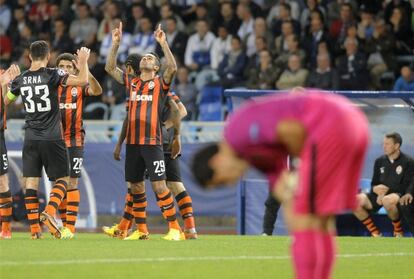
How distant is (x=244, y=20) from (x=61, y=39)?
14.9ft

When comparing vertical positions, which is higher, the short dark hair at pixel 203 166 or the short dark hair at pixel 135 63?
the short dark hair at pixel 135 63

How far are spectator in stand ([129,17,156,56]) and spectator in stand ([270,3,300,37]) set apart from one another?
8.80ft

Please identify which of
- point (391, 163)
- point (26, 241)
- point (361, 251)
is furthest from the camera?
point (391, 163)

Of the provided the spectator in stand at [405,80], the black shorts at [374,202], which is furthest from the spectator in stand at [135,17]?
the black shorts at [374,202]

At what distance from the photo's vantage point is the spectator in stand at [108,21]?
2445cm

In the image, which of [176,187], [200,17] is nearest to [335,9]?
[200,17]

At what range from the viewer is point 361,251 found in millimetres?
11594

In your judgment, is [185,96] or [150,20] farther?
[150,20]

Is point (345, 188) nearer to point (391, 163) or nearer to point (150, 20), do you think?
point (391, 163)

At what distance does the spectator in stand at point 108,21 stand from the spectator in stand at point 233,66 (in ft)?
11.1

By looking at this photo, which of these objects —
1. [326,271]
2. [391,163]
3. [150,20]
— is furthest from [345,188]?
[150,20]

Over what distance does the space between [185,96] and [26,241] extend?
989 centimetres

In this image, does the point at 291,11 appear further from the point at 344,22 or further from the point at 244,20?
the point at 344,22

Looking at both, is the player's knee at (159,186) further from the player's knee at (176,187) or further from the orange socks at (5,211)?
the orange socks at (5,211)
